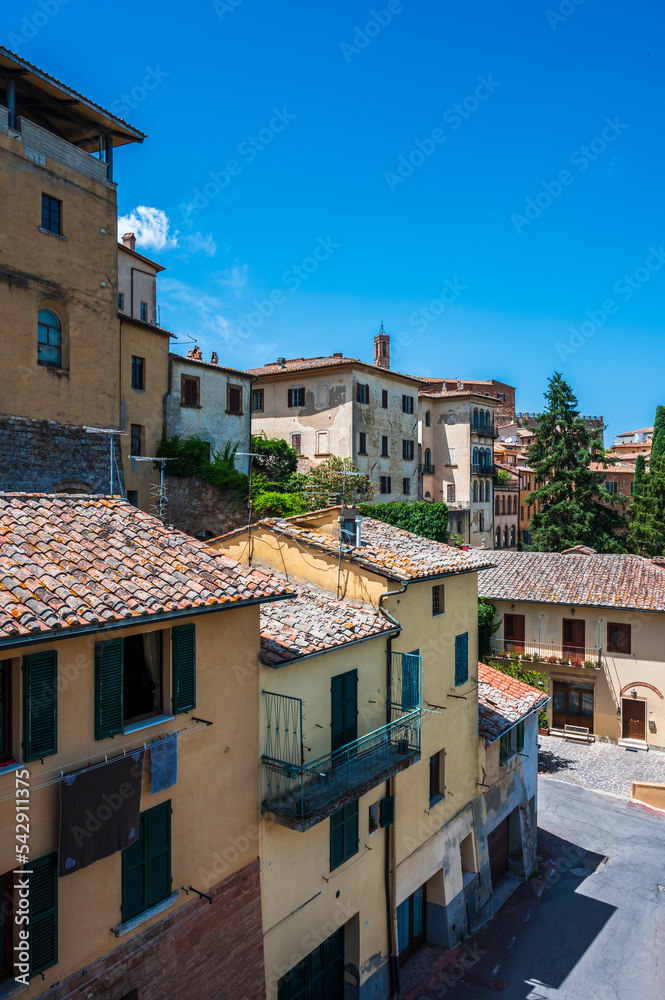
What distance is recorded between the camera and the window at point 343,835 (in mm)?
13039

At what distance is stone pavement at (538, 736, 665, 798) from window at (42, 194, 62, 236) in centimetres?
2841

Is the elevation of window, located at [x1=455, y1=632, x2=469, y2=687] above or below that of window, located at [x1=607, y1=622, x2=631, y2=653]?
above

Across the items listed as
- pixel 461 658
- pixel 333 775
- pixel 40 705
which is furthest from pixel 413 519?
pixel 40 705

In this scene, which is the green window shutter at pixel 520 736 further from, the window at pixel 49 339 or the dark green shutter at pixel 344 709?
the window at pixel 49 339

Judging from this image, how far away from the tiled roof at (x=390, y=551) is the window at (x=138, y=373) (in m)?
14.0

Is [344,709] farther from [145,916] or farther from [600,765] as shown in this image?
[600,765]

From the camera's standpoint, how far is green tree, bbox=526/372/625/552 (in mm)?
47562

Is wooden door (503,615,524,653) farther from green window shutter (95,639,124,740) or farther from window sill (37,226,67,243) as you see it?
green window shutter (95,639,124,740)

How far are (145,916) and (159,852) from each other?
77 centimetres

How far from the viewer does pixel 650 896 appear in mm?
19719

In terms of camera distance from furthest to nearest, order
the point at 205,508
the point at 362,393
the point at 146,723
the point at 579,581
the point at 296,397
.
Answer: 1. the point at 296,397
2. the point at 362,393
3. the point at 579,581
4. the point at 205,508
5. the point at 146,723

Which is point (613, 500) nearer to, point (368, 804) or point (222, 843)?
point (368, 804)

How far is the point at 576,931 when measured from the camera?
18250 millimetres

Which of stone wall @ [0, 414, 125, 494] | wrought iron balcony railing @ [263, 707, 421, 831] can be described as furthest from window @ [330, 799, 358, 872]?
stone wall @ [0, 414, 125, 494]
